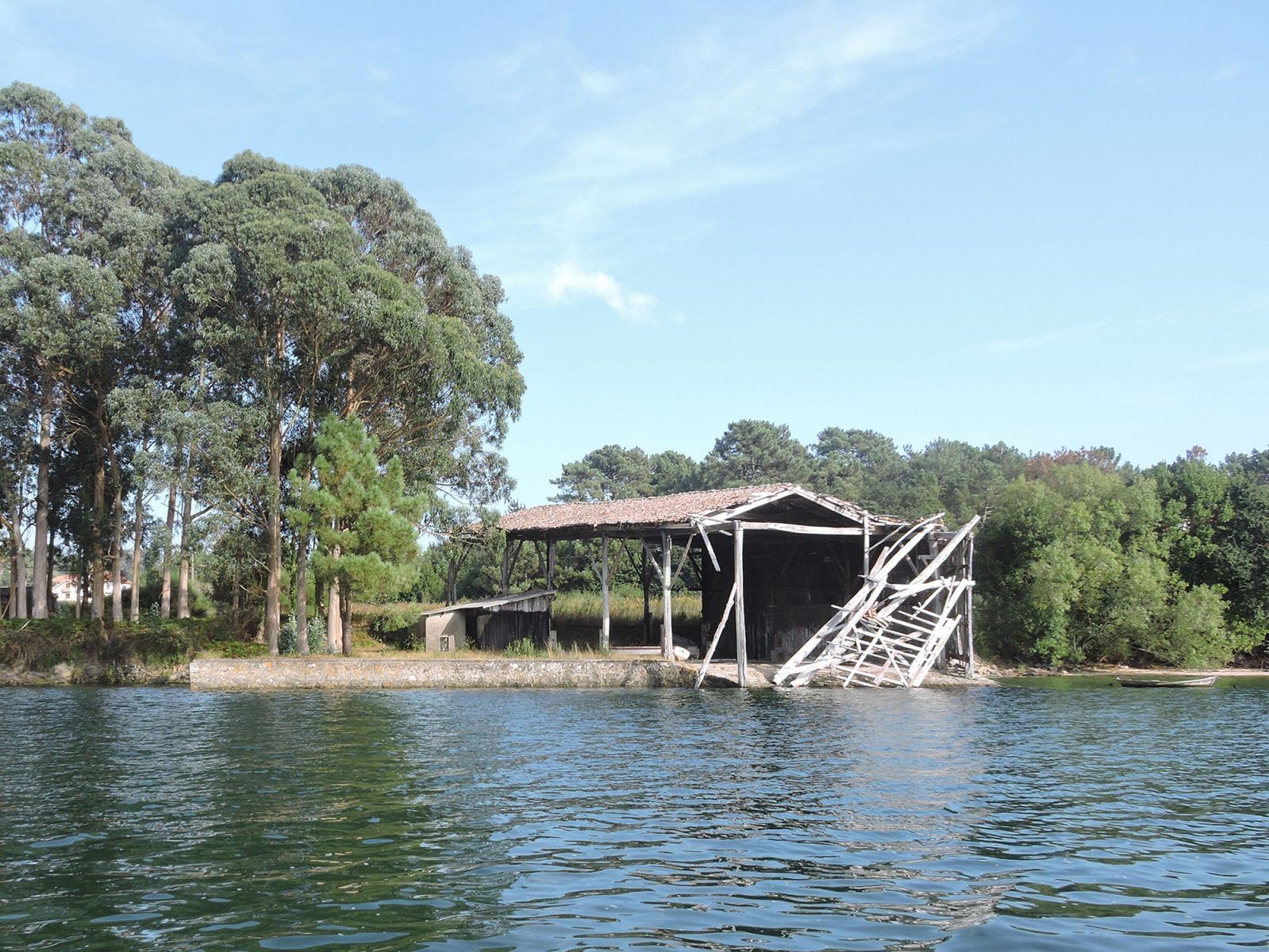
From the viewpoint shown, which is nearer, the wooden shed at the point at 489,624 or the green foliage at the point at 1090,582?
the wooden shed at the point at 489,624

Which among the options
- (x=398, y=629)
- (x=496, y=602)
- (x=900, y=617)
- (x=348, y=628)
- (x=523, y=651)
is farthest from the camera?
(x=398, y=629)

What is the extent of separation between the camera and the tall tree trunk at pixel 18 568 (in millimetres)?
40219

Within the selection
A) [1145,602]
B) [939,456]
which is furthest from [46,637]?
[939,456]

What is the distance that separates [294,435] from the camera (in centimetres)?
3775

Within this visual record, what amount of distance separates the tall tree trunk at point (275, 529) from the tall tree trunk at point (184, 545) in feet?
8.43

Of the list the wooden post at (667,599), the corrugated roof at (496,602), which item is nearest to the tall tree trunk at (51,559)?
the corrugated roof at (496,602)

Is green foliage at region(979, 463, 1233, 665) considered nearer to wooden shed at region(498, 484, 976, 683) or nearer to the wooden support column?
wooden shed at region(498, 484, 976, 683)

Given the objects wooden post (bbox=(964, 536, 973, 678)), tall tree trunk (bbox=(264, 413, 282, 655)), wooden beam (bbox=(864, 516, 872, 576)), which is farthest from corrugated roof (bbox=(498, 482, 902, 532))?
tall tree trunk (bbox=(264, 413, 282, 655))

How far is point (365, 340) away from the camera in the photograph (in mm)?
35250

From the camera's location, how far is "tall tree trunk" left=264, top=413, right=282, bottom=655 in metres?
34.9

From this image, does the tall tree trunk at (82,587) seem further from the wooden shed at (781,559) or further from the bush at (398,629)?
the wooden shed at (781,559)

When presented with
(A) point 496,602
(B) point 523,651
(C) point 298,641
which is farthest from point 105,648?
(B) point 523,651

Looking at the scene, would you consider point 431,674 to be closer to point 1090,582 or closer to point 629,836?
point 629,836

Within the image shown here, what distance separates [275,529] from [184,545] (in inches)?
133
